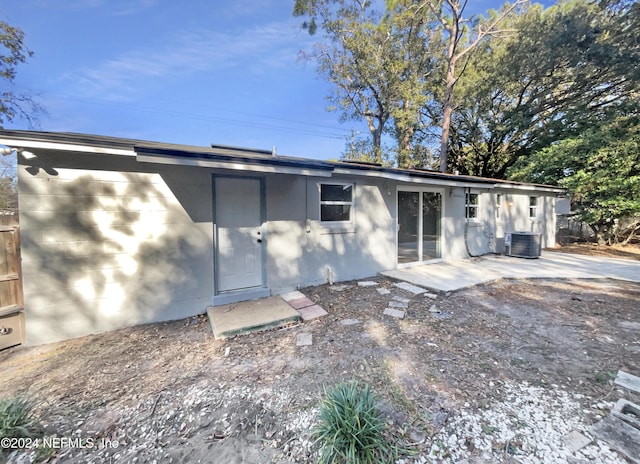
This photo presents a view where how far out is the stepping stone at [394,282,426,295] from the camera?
509 centimetres

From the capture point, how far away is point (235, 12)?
8.00 m

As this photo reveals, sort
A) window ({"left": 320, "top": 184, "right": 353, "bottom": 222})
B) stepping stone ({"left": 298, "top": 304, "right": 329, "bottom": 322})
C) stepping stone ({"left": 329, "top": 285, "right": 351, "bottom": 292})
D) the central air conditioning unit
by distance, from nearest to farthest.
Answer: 1. stepping stone ({"left": 298, "top": 304, "right": 329, "bottom": 322})
2. stepping stone ({"left": 329, "top": 285, "right": 351, "bottom": 292})
3. window ({"left": 320, "top": 184, "right": 353, "bottom": 222})
4. the central air conditioning unit

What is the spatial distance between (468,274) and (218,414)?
6.07 metres

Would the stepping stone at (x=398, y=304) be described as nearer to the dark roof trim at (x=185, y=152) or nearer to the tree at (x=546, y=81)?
the dark roof trim at (x=185, y=152)

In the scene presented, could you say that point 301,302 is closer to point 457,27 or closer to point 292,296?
point 292,296

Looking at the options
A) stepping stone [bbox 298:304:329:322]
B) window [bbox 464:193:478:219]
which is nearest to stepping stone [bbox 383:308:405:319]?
stepping stone [bbox 298:304:329:322]

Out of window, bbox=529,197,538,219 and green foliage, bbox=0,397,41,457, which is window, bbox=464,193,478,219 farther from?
green foliage, bbox=0,397,41,457

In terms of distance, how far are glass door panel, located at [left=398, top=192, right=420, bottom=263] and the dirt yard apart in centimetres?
294

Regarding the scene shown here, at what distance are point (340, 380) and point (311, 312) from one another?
174 centimetres

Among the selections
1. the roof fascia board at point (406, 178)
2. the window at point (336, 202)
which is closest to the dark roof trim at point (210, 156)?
the roof fascia board at point (406, 178)

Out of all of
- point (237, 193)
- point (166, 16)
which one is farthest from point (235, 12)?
point (237, 193)

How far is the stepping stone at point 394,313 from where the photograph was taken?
13.3 feet

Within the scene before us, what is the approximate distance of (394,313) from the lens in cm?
414

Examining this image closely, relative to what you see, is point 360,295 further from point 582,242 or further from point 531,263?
point 582,242
